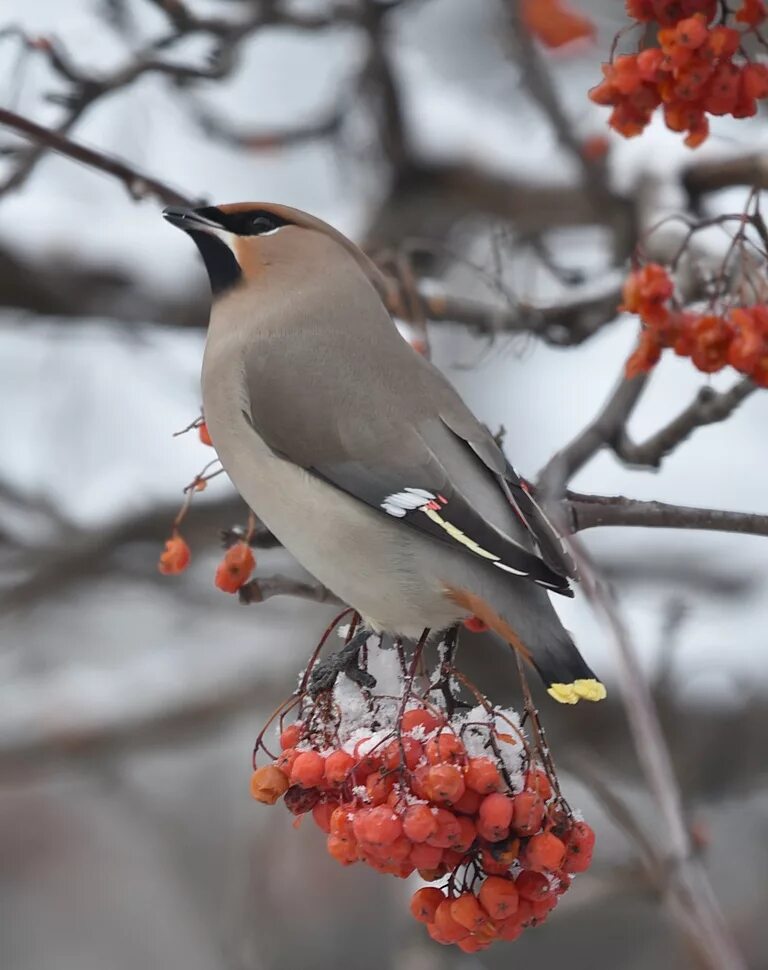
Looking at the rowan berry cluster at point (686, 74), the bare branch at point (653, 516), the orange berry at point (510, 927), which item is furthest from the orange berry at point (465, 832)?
the rowan berry cluster at point (686, 74)

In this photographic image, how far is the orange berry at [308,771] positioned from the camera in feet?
5.86

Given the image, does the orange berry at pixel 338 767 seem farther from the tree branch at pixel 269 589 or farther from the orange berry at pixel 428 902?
the tree branch at pixel 269 589

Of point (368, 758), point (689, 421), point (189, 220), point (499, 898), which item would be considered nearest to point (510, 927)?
point (499, 898)

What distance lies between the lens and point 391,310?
122 inches

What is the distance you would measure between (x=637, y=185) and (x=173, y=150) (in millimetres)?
3087

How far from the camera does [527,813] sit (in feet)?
5.47

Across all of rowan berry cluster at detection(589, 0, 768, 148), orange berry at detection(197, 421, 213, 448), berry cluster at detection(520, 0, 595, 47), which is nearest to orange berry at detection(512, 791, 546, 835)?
orange berry at detection(197, 421, 213, 448)

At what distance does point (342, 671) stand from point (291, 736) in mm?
122

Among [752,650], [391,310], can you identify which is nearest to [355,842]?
[391,310]

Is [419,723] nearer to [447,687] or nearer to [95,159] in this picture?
[447,687]

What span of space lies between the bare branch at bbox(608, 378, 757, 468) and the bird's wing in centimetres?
32

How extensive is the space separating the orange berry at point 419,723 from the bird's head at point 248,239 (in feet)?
3.58

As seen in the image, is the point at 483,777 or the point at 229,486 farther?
the point at 229,486

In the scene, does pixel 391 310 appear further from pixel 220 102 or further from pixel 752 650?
pixel 220 102
